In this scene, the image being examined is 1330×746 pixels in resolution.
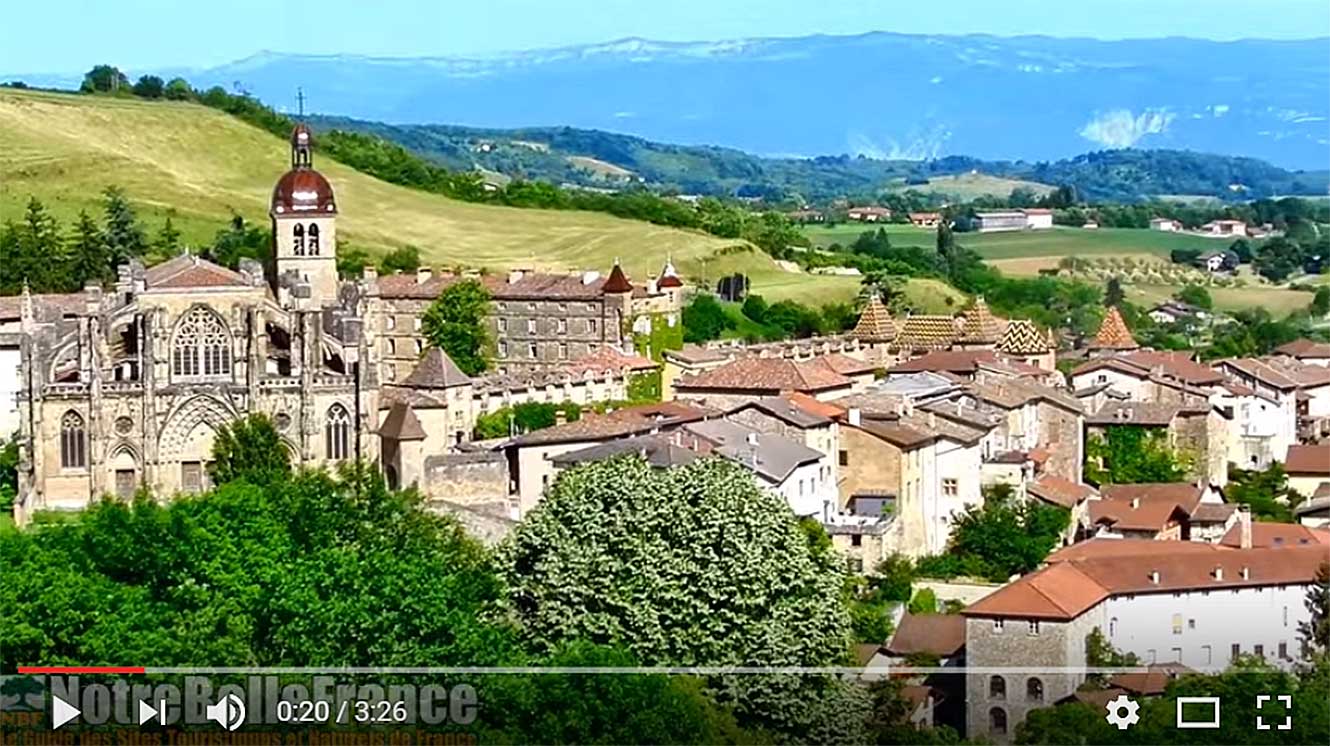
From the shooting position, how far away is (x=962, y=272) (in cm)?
11900

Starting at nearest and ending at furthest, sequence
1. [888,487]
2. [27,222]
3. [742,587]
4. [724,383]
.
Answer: [742,587], [888,487], [724,383], [27,222]

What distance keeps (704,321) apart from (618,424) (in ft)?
92.1

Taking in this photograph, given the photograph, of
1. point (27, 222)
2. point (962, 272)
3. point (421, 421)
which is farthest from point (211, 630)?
point (962, 272)

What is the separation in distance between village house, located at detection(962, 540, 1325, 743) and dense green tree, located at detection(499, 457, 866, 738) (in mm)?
3676

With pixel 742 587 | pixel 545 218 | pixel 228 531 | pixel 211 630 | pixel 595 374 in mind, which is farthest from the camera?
pixel 545 218

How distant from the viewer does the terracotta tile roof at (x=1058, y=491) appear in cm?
5216

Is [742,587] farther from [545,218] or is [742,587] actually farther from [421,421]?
[545,218]

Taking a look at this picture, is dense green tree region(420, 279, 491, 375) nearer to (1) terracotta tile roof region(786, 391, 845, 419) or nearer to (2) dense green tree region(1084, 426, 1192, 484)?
(1) terracotta tile roof region(786, 391, 845, 419)

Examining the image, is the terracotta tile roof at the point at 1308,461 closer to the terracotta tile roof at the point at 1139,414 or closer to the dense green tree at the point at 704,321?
the terracotta tile roof at the point at 1139,414

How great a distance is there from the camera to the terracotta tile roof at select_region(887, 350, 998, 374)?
2516 inches

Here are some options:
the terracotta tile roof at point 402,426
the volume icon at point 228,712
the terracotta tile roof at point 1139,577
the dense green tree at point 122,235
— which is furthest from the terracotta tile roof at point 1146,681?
the dense green tree at point 122,235

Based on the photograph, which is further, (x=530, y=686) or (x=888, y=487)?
(x=888, y=487)

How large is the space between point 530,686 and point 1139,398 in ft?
117

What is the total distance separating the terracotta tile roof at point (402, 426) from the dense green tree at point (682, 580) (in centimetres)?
1335
